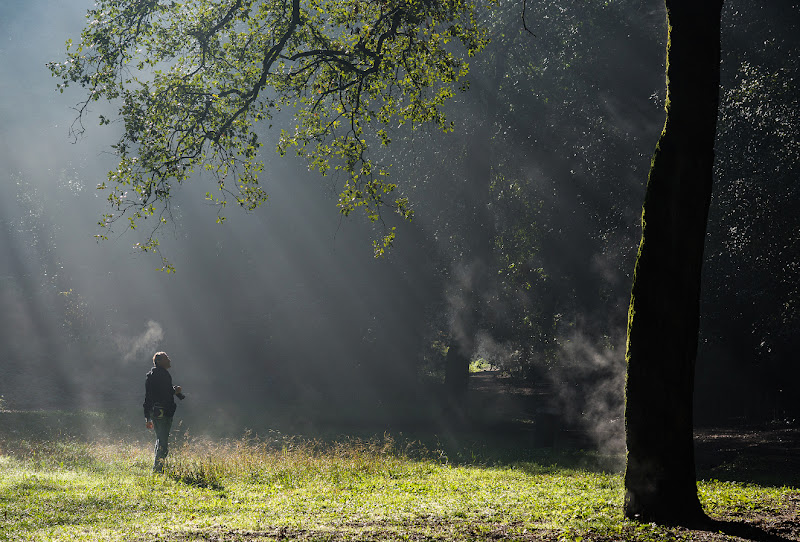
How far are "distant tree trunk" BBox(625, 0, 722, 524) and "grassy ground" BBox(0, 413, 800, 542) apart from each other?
512mm

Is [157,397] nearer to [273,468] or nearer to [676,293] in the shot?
[273,468]

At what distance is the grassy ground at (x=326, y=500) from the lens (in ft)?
21.5

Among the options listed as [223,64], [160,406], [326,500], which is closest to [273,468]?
[160,406]

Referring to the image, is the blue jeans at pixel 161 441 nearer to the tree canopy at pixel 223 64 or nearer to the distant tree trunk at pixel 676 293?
the tree canopy at pixel 223 64

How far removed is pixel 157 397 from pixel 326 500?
460 centimetres

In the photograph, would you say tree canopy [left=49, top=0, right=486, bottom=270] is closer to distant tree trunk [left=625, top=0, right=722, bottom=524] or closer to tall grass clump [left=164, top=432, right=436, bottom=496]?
tall grass clump [left=164, top=432, right=436, bottom=496]

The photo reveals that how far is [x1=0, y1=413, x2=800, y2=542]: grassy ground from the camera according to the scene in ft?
21.5

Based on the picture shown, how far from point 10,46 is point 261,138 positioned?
280 ft

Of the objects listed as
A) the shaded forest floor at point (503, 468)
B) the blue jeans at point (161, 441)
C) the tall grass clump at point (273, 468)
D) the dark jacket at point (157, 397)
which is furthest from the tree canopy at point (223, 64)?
the shaded forest floor at point (503, 468)

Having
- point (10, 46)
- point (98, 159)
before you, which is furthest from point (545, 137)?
point (10, 46)

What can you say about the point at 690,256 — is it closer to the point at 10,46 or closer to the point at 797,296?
the point at 797,296

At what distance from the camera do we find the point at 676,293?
6.76 metres

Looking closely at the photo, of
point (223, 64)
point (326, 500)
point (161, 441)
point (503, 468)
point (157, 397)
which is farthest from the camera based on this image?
point (503, 468)

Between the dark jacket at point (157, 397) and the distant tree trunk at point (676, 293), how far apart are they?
8590 millimetres
